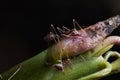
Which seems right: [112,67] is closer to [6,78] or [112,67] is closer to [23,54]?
[6,78]

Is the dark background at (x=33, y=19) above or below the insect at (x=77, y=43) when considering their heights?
above

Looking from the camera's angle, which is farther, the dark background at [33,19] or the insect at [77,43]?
the dark background at [33,19]

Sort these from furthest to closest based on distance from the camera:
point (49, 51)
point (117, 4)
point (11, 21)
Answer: point (11, 21) < point (117, 4) < point (49, 51)

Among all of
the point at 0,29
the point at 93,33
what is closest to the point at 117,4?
the point at 0,29

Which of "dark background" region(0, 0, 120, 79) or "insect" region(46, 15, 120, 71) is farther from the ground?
"dark background" region(0, 0, 120, 79)
